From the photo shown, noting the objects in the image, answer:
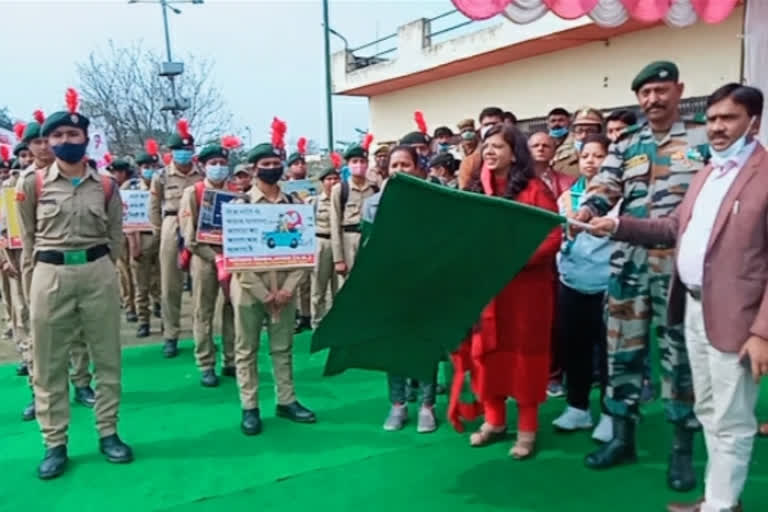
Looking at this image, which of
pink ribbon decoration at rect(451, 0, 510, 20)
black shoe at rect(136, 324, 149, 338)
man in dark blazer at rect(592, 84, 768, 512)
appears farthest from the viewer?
black shoe at rect(136, 324, 149, 338)

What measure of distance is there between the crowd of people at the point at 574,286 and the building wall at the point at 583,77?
4.58 metres

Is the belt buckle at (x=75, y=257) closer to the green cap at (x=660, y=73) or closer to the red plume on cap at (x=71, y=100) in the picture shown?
the red plume on cap at (x=71, y=100)

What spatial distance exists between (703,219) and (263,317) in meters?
2.58

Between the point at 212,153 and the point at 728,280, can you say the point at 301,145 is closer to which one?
the point at 212,153

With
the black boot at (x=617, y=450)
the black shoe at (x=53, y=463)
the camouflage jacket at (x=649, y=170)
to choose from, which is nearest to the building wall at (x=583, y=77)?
the camouflage jacket at (x=649, y=170)

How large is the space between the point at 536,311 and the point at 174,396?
109 inches

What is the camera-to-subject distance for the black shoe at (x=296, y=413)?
412 cm

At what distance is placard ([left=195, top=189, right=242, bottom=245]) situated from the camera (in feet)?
15.4

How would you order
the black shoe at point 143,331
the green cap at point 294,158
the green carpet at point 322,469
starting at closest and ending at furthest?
the green carpet at point 322,469, the black shoe at point 143,331, the green cap at point 294,158

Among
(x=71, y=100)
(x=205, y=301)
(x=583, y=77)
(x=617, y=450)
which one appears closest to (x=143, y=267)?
(x=205, y=301)

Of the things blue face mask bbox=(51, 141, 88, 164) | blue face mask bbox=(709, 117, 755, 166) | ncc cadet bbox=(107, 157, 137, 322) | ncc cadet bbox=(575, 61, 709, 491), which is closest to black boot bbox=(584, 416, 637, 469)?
ncc cadet bbox=(575, 61, 709, 491)

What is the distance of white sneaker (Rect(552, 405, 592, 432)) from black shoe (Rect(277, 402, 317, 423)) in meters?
1.51

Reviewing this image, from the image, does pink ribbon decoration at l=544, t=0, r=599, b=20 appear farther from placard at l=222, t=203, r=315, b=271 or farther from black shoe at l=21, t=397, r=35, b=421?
black shoe at l=21, t=397, r=35, b=421

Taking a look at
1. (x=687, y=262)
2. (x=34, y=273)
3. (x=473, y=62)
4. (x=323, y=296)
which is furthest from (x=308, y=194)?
(x=473, y=62)
